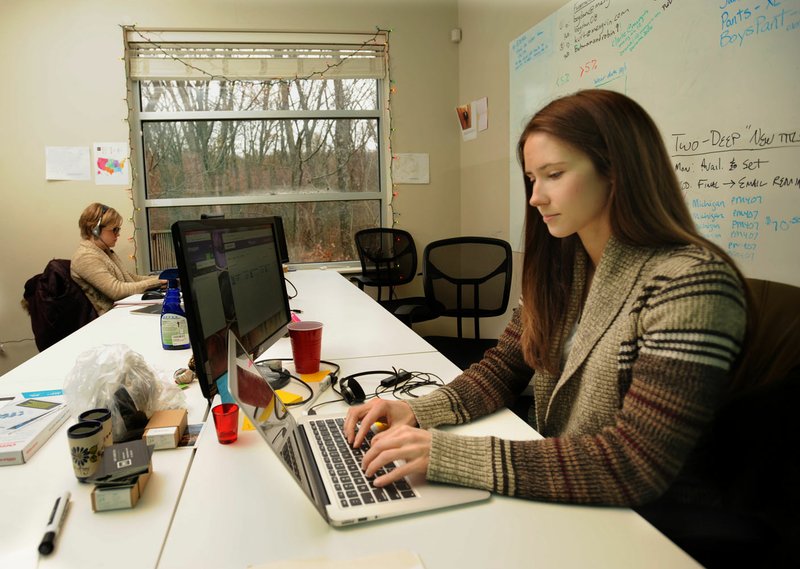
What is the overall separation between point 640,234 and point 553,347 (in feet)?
0.99

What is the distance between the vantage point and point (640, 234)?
876 mm

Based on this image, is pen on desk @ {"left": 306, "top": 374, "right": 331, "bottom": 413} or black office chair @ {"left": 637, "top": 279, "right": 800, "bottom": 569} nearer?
black office chair @ {"left": 637, "top": 279, "right": 800, "bottom": 569}

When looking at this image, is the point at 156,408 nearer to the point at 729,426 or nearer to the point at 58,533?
the point at 58,533

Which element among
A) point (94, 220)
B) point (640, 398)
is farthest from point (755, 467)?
point (94, 220)

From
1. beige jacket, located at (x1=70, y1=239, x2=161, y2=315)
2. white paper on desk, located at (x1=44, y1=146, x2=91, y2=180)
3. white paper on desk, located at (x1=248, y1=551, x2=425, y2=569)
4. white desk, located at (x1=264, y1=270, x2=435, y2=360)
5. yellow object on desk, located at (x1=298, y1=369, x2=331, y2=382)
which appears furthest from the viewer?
white paper on desk, located at (x1=44, y1=146, x2=91, y2=180)

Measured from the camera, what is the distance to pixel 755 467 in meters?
0.71

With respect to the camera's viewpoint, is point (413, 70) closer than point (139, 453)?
No

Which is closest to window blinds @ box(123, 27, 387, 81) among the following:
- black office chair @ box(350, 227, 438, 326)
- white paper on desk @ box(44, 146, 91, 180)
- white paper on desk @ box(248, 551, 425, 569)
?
white paper on desk @ box(44, 146, 91, 180)

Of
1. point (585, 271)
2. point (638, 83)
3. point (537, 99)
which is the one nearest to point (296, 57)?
point (537, 99)

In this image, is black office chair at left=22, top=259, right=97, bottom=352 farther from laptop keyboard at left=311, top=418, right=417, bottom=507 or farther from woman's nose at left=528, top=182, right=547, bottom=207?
woman's nose at left=528, top=182, right=547, bottom=207

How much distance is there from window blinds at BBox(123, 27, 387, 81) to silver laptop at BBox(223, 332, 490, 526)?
347cm

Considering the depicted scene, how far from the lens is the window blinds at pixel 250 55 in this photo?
143 inches

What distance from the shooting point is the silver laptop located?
2.26 ft

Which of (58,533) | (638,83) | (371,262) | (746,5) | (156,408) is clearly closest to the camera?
(58,533)
